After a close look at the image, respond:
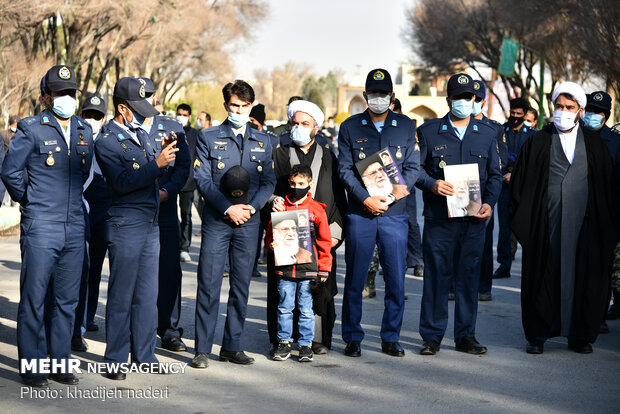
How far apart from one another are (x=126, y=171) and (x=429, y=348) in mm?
2809

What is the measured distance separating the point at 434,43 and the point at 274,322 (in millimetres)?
44237

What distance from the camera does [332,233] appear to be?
7375 millimetres

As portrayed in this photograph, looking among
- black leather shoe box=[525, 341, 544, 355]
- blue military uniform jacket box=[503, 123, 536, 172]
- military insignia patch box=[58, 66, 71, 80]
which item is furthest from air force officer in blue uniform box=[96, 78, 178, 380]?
blue military uniform jacket box=[503, 123, 536, 172]

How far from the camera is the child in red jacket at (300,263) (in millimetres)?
6953

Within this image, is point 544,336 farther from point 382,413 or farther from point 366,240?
point 382,413

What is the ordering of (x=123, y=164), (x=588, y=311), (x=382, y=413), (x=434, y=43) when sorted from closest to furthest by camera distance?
(x=382, y=413) → (x=123, y=164) → (x=588, y=311) → (x=434, y=43)

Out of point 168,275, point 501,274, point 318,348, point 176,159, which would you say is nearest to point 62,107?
point 176,159

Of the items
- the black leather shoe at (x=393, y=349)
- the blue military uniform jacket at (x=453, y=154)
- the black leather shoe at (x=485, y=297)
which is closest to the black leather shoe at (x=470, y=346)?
the black leather shoe at (x=393, y=349)

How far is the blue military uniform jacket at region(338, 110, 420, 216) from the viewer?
287 inches

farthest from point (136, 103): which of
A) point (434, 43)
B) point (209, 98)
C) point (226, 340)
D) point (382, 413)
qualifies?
point (209, 98)

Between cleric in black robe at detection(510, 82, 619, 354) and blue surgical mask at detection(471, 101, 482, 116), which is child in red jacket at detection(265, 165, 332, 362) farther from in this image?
blue surgical mask at detection(471, 101, 482, 116)

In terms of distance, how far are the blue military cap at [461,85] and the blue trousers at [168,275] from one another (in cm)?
246

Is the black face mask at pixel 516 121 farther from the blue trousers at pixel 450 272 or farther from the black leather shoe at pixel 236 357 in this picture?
the black leather shoe at pixel 236 357

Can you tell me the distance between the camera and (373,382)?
6430mm
